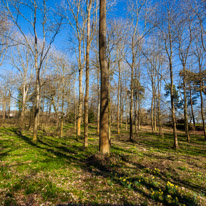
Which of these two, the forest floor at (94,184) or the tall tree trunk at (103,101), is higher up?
the tall tree trunk at (103,101)

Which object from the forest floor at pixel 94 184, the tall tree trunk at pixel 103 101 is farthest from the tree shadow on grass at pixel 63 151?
the tall tree trunk at pixel 103 101

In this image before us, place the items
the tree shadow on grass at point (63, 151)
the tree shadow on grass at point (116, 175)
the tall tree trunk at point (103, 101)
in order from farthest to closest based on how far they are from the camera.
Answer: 1. the tree shadow on grass at point (63, 151)
2. the tall tree trunk at point (103, 101)
3. the tree shadow on grass at point (116, 175)

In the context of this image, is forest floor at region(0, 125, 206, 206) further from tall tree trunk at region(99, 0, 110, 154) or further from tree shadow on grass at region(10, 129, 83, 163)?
tree shadow on grass at region(10, 129, 83, 163)

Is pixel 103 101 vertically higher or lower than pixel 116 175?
higher

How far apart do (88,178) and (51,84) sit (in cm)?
1274

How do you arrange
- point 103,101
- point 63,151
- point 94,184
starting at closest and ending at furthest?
point 94,184, point 103,101, point 63,151

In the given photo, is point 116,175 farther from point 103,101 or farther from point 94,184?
point 103,101

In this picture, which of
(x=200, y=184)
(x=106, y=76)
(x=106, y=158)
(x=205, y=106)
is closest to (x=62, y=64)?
(x=106, y=76)

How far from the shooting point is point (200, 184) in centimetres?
484

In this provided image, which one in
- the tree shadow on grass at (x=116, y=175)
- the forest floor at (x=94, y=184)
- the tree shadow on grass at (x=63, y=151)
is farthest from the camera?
the tree shadow on grass at (x=63, y=151)

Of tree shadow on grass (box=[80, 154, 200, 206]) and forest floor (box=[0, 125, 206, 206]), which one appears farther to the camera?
tree shadow on grass (box=[80, 154, 200, 206])

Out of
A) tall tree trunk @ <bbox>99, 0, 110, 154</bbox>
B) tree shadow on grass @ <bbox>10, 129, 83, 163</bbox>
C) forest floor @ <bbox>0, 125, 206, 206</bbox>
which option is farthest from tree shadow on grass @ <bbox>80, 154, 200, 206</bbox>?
tree shadow on grass @ <bbox>10, 129, 83, 163</bbox>

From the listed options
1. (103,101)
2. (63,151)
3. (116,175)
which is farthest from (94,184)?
(63,151)

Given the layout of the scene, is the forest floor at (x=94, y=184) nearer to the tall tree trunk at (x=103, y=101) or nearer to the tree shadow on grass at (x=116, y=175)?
the tree shadow on grass at (x=116, y=175)
